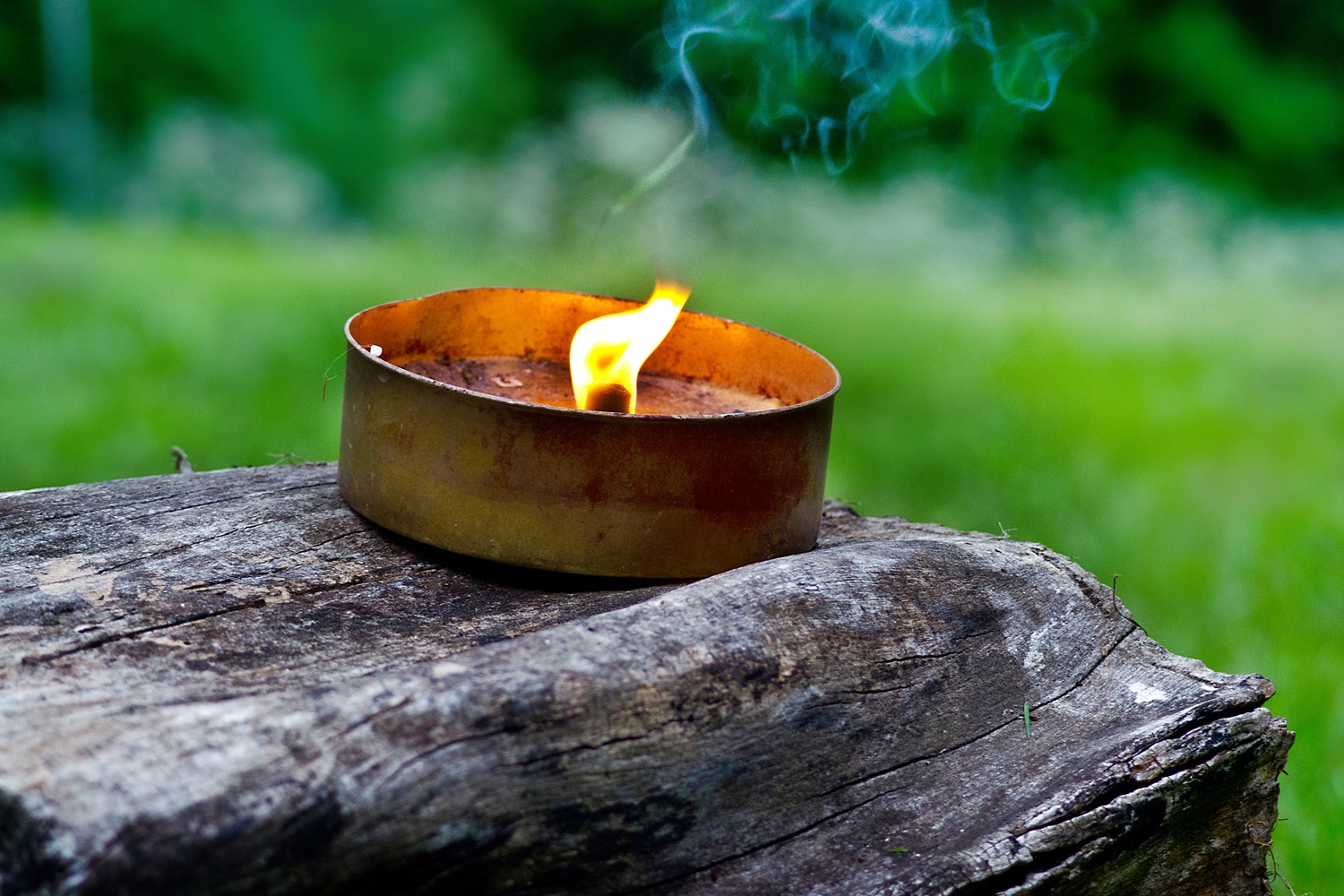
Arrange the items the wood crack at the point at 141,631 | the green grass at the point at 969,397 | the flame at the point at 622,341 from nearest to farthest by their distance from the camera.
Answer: the wood crack at the point at 141,631 → the flame at the point at 622,341 → the green grass at the point at 969,397

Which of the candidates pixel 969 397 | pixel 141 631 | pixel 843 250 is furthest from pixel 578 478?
pixel 843 250

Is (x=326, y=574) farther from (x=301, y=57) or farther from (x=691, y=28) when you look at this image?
(x=301, y=57)

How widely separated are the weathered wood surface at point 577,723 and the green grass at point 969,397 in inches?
41.0

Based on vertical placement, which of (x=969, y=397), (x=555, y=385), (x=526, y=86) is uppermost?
(x=526, y=86)

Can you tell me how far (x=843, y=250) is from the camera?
6465 millimetres

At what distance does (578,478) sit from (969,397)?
3491mm

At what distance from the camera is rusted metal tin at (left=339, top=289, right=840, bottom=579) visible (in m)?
1.46

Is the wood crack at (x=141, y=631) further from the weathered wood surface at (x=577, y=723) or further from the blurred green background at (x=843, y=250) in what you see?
the blurred green background at (x=843, y=250)

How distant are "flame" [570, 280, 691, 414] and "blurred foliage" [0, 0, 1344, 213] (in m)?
5.27

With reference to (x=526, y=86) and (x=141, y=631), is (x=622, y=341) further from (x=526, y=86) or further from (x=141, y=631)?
(x=526, y=86)

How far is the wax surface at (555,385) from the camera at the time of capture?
1951 mm

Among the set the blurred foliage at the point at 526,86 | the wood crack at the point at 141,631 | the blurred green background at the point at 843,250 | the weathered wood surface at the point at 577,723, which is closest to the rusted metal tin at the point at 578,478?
the weathered wood surface at the point at 577,723

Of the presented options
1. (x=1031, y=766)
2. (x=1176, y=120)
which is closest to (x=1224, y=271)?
(x=1176, y=120)

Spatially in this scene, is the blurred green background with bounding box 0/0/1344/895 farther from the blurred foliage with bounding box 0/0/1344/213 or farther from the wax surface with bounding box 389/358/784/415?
the wax surface with bounding box 389/358/784/415
